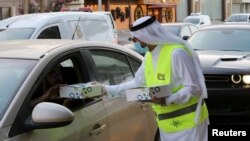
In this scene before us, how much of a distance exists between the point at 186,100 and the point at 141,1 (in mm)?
47184

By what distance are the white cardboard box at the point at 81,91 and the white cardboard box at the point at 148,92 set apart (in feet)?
0.81

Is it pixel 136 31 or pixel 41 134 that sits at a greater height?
pixel 136 31

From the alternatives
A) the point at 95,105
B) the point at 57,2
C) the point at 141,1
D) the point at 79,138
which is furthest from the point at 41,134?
the point at 141,1

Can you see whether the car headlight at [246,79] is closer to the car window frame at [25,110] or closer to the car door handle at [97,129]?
the car door handle at [97,129]

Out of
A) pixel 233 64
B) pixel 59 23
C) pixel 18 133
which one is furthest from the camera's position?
pixel 59 23

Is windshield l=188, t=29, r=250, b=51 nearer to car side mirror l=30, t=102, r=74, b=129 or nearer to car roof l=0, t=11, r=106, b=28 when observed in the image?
car roof l=0, t=11, r=106, b=28

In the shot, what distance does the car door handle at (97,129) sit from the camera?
3996 mm

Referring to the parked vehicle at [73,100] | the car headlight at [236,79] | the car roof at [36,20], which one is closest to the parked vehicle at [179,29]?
the car roof at [36,20]

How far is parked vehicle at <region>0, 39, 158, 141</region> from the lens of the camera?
339 centimetres

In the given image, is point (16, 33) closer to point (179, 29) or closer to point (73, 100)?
point (179, 29)

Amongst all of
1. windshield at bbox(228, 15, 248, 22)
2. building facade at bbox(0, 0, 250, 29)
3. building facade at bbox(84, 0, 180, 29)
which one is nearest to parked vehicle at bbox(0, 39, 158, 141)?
building facade at bbox(0, 0, 250, 29)

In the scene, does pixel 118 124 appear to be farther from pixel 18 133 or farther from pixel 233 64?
pixel 233 64

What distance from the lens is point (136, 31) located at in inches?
154

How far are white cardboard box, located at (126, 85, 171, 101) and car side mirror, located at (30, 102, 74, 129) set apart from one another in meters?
0.61
